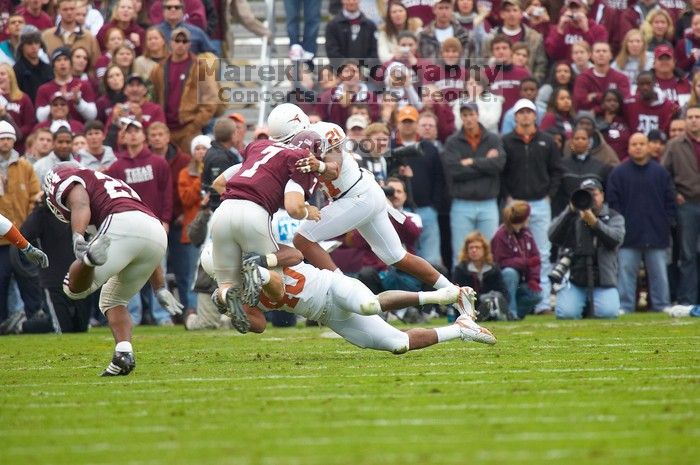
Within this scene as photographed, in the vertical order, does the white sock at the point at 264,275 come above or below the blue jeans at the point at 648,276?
above

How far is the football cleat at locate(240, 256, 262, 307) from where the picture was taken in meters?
9.30

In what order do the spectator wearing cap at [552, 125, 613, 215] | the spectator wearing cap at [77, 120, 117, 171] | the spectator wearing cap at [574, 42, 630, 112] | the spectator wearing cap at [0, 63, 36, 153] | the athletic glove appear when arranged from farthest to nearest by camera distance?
the spectator wearing cap at [574, 42, 630, 112], the spectator wearing cap at [0, 63, 36, 153], the spectator wearing cap at [552, 125, 613, 215], the spectator wearing cap at [77, 120, 117, 171], the athletic glove

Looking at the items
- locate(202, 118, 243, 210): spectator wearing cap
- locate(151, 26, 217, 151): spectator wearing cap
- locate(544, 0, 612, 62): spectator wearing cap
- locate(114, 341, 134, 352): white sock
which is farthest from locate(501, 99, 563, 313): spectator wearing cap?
locate(114, 341, 134, 352): white sock

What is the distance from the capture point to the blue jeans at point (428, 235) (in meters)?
15.5

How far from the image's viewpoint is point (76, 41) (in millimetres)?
17312

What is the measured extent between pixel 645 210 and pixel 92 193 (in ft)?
25.5

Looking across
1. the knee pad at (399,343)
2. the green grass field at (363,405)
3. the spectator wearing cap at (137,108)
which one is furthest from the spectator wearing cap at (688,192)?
the knee pad at (399,343)

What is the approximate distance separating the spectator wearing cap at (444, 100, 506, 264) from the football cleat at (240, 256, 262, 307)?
6.32 metres

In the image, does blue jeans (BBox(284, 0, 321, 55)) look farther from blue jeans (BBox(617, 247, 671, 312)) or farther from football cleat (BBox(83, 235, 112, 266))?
football cleat (BBox(83, 235, 112, 266))

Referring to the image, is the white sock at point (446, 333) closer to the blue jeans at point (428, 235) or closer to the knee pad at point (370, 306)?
the knee pad at point (370, 306)

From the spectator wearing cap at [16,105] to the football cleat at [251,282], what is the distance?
7.49 m

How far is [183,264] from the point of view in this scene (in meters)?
15.6

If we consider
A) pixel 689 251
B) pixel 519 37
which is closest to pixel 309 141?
pixel 689 251

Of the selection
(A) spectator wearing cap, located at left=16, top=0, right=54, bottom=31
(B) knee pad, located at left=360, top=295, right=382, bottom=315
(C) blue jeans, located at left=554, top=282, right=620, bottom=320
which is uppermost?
(A) spectator wearing cap, located at left=16, top=0, right=54, bottom=31
